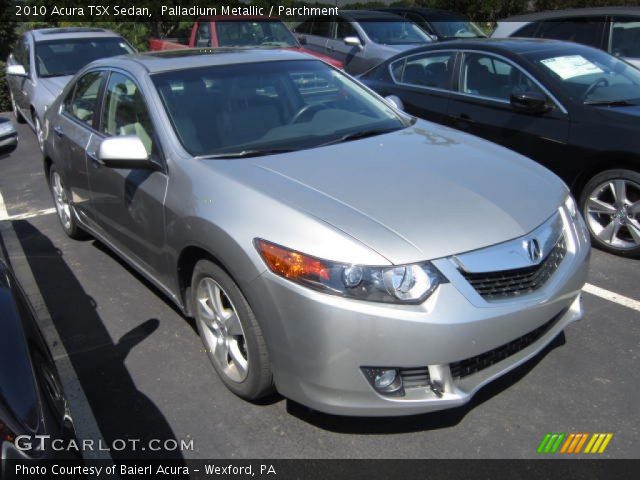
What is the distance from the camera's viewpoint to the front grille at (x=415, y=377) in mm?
2494

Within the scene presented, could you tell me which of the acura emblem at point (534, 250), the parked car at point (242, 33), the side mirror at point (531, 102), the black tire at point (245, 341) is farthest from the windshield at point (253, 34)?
the acura emblem at point (534, 250)

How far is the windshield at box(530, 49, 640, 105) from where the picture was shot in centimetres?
494

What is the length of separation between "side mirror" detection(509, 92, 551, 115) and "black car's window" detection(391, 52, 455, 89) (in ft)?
3.14

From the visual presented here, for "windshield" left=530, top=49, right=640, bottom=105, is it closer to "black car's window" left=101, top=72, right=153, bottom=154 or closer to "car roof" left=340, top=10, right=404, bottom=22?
"black car's window" left=101, top=72, right=153, bottom=154

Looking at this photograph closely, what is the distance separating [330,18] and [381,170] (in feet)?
32.4

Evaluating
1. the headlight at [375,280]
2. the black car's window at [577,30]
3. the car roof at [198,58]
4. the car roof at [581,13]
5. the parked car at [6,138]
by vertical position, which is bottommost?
the headlight at [375,280]

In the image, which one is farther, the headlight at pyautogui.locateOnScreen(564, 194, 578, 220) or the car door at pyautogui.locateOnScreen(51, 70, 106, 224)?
the car door at pyautogui.locateOnScreen(51, 70, 106, 224)

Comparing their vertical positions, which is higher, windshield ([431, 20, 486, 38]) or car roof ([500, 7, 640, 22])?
car roof ([500, 7, 640, 22])

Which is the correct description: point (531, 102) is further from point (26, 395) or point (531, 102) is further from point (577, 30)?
point (26, 395)

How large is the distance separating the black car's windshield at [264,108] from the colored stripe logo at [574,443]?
1.92 meters

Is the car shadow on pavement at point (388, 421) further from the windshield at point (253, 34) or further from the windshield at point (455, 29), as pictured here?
the windshield at point (455, 29)

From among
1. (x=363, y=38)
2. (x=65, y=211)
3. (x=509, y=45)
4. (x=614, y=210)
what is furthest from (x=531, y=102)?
(x=363, y=38)

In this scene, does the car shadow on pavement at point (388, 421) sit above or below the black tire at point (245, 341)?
below

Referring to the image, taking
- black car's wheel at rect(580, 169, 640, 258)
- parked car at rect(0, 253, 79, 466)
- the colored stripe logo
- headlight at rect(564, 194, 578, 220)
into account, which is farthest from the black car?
parked car at rect(0, 253, 79, 466)
